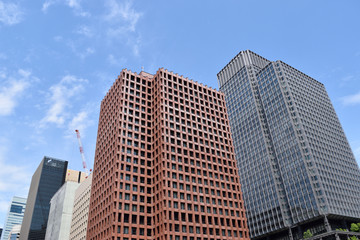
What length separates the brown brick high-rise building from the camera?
→ 9450cm

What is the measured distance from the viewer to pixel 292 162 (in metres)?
162

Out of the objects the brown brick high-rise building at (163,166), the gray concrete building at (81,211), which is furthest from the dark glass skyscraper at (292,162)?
the gray concrete building at (81,211)

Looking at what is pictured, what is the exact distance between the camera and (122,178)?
99.1m

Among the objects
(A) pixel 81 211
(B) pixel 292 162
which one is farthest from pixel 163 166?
(A) pixel 81 211

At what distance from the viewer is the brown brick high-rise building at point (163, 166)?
94500 millimetres

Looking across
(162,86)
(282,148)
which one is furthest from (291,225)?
(162,86)

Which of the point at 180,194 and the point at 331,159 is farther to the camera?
the point at 331,159

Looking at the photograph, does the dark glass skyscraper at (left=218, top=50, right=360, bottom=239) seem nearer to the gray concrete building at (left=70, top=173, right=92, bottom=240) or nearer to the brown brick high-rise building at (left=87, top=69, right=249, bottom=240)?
the brown brick high-rise building at (left=87, top=69, right=249, bottom=240)

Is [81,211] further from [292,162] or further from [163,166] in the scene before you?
[292,162]

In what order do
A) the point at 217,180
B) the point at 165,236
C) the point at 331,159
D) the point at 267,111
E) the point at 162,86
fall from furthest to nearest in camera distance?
the point at 267,111 → the point at 331,159 → the point at 162,86 → the point at 217,180 → the point at 165,236

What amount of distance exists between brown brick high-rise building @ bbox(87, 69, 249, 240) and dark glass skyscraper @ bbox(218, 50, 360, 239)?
5291 cm

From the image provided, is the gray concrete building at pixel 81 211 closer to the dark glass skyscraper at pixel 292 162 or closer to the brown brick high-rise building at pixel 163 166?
the brown brick high-rise building at pixel 163 166

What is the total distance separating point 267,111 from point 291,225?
6642 centimetres

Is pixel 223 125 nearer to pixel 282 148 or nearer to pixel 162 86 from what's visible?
pixel 162 86
